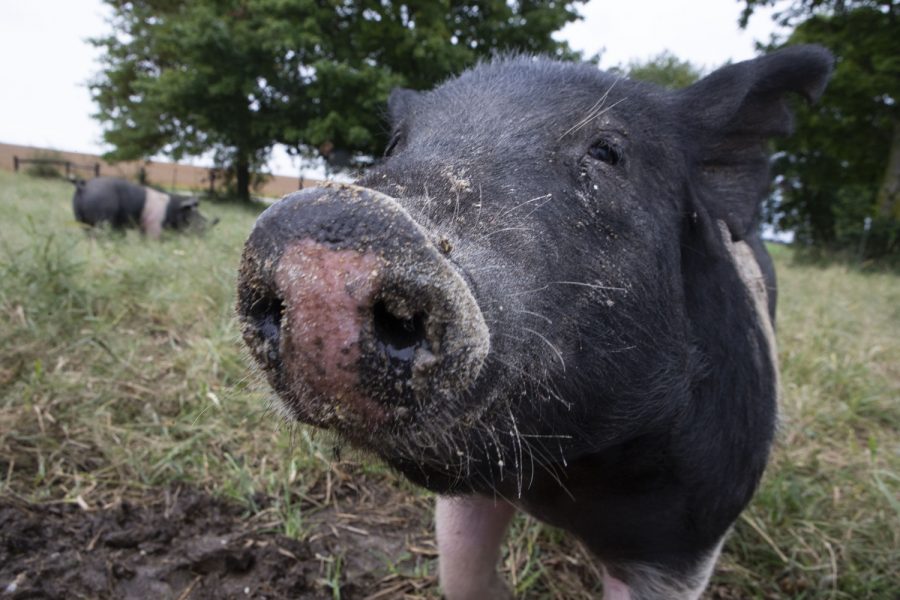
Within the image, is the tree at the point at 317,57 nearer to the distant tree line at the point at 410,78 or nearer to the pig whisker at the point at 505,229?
the distant tree line at the point at 410,78

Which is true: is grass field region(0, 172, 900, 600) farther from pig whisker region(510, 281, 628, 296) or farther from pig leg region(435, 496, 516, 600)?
pig whisker region(510, 281, 628, 296)

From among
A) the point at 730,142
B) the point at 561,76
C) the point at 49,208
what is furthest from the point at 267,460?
the point at 49,208

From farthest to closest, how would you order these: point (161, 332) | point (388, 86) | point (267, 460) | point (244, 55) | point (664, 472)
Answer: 1. point (244, 55)
2. point (388, 86)
3. point (161, 332)
4. point (267, 460)
5. point (664, 472)

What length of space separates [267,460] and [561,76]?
2.17m

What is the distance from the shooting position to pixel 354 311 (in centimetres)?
94

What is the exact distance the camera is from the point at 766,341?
7.72 feet

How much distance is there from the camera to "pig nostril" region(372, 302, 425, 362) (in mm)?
982

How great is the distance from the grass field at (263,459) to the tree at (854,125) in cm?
1457

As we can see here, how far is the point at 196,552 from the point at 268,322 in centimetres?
153

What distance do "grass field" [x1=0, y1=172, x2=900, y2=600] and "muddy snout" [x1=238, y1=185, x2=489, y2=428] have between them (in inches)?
31.0

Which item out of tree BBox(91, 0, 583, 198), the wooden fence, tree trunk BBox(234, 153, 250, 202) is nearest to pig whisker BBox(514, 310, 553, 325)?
tree BBox(91, 0, 583, 198)

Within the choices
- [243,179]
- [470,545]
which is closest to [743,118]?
[470,545]

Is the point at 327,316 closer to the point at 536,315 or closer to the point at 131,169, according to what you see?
the point at 536,315

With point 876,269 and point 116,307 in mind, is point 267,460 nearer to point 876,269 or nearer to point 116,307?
point 116,307
